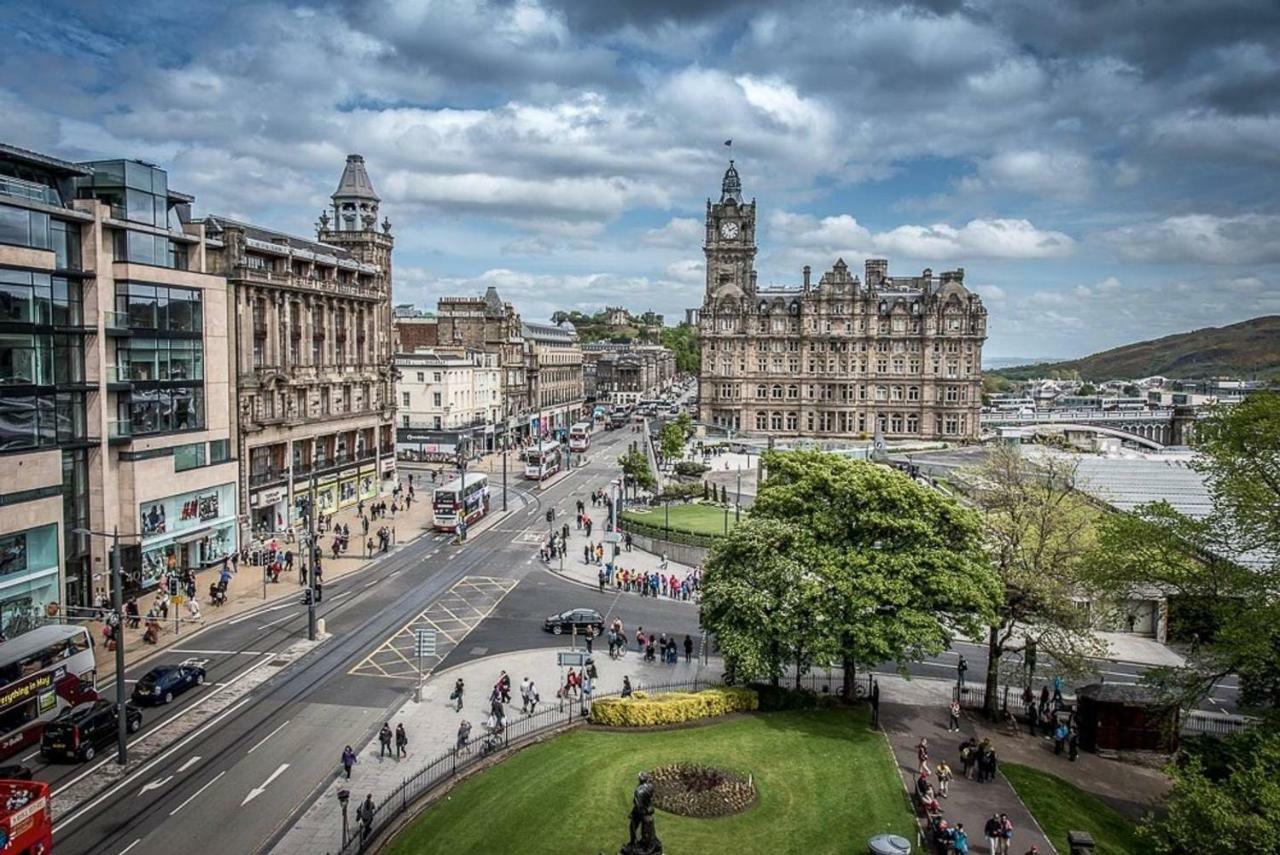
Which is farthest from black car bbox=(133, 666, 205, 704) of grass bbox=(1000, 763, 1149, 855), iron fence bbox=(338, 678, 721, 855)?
grass bbox=(1000, 763, 1149, 855)

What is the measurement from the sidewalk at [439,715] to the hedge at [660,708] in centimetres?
340

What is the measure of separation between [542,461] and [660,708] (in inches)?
2317

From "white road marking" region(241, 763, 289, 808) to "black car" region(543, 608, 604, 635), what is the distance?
15526 mm

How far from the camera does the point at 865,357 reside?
372 ft

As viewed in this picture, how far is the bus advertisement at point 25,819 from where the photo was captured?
1939cm

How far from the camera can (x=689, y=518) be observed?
212 feet

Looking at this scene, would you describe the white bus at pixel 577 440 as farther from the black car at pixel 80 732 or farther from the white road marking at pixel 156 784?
the white road marking at pixel 156 784

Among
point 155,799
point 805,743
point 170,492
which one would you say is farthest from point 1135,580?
point 170,492

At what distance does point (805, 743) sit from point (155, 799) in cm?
1919

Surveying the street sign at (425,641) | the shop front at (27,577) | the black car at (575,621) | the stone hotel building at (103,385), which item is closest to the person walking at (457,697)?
the street sign at (425,641)

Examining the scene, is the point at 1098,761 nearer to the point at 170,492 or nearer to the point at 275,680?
the point at 275,680

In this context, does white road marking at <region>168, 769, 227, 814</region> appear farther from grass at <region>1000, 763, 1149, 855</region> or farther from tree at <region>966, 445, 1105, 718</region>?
tree at <region>966, 445, 1105, 718</region>

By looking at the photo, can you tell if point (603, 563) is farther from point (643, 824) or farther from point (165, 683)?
point (643, 824)

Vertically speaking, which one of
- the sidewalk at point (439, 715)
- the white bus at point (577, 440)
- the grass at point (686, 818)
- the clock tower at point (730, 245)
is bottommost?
the sidewalk at point (439, 715)
